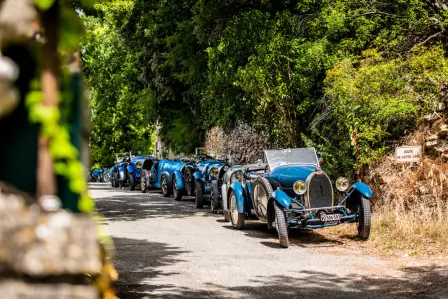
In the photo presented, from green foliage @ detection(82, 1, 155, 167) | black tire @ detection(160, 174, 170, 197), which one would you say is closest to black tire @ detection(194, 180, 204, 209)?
black tire @ detection(160, 174, 170, 197)

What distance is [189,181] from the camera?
20.3 m

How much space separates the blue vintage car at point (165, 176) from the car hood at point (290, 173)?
28.6 ft

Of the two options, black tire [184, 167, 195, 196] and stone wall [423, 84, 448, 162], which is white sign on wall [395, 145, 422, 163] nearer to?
stone wall [423, 84, 448, 162]

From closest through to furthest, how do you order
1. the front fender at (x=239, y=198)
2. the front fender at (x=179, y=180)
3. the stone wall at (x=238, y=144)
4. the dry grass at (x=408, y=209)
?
the dry grass at (x=408, y=209) → the front fender at (x=239, y=198) → the front fender at (x=179, y=180) → the stone wall at (x=238, y=144)

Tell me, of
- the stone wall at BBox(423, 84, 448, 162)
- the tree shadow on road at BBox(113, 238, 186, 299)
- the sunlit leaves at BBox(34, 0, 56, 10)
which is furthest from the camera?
the stone wall at BBox(423, 84, 448, 162)

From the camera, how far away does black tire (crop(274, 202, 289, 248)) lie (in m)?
10.6

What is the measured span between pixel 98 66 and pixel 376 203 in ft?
101

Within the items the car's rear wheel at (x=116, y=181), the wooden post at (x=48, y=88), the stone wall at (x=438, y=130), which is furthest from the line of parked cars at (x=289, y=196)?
the car's rear wheel at (x=116, y=181)

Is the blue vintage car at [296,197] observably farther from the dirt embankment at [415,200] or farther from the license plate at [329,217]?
the dirt embankment at [415,200]

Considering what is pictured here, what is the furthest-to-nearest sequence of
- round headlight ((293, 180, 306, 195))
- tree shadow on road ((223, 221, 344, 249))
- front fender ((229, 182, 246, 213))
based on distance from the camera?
1. front fender ((229, 182, 246, 213))
2. round headlight ((293, 180, 306, 195))
3. tree shadow on road ((223, 221, 344, 249))

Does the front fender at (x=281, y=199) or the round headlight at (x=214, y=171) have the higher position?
the round headlight at (x=214, y=171)

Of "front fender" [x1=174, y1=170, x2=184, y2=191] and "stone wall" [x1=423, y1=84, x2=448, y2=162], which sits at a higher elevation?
"stone wall" [x1=423, y1=84, x2=448, y2=162]

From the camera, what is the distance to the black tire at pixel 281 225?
34.7 ft

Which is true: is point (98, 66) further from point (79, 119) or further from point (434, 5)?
point (79, 119)
